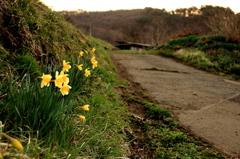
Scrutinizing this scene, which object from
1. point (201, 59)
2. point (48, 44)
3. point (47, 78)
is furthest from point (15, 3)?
point (201, 59)

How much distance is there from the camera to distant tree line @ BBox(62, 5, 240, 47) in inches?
339

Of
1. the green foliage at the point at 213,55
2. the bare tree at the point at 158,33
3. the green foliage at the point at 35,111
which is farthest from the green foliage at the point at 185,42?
the bare tree at the point at 158,33

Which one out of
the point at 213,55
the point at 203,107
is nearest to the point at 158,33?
the point at 213,55

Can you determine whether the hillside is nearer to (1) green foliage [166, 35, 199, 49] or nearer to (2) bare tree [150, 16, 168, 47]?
(1) green foliage [166, 35, 199, 49]

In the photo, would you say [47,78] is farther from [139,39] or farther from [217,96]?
[139,39]

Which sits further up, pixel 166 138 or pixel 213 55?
pixel 213 55

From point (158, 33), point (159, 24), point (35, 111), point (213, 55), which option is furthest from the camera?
point (159, 24)

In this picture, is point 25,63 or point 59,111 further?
point 25,63

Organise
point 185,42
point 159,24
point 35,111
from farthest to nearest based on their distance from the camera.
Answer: point 159,24 < point 185,42 < point 35,111

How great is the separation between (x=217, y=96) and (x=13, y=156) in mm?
3387

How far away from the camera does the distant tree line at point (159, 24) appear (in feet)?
28.3

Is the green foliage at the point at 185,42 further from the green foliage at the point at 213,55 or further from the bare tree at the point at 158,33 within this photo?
the bare tree at the point at 158,33

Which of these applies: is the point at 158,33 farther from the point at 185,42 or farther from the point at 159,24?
the point at 185,42

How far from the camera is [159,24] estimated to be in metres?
35.0
